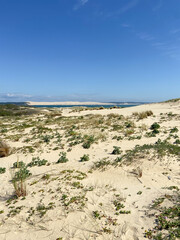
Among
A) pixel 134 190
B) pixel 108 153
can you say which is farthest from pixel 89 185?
pixel 108 153

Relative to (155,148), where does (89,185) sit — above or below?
below

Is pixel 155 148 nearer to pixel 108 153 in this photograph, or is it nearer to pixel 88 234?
Answer: pixel 108 153

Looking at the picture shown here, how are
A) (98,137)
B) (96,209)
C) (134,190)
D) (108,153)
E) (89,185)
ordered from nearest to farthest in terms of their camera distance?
(96,209) → (134,190) → (89,185) → (108,153) → (98,137)

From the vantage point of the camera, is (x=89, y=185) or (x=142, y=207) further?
(x=89, y=185)

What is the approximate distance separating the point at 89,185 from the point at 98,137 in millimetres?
6801

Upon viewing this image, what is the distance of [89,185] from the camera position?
6281 millimetres

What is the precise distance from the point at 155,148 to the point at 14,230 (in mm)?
7996

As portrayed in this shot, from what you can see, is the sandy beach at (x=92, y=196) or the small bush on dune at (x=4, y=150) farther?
the small bush on dune at (x=4, y=150)

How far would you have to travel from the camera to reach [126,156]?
8562 mm

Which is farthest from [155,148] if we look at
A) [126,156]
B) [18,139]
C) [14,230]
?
[18,139]

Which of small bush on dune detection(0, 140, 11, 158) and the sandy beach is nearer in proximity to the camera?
the sandy beach

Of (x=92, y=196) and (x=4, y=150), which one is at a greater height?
(x=4, y=150)

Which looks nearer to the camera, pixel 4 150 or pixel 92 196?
pixel 92 196

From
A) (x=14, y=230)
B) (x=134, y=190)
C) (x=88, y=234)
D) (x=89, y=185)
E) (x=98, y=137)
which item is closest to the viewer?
(x=88, y=234)
